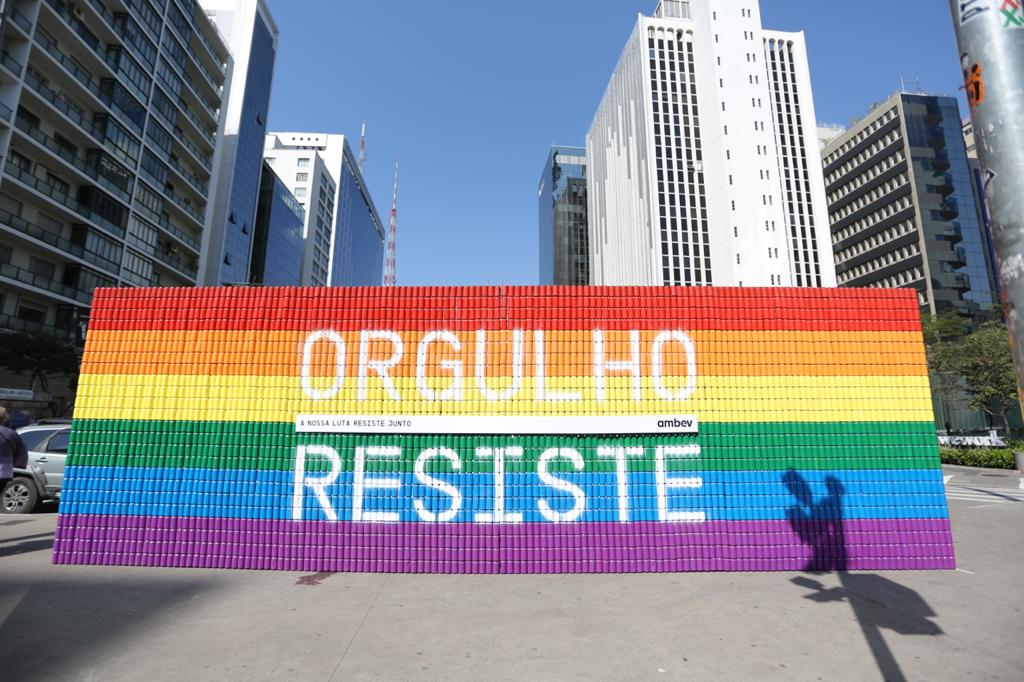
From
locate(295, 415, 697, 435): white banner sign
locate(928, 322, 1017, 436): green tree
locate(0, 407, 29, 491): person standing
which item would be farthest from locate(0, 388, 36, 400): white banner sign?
locate(928, 322, 1017, 436): green tree

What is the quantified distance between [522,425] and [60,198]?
44.4m

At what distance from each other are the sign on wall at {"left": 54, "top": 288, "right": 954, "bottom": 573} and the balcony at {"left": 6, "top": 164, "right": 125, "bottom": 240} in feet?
120

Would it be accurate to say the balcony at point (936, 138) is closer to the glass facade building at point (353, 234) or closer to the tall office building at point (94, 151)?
the tall office building at point (94, 151)

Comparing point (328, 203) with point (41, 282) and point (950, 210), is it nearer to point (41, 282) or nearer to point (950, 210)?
point (41, 282)

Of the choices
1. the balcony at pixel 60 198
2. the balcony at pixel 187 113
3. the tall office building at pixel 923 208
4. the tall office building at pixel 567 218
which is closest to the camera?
the balcony at pixel 60 198

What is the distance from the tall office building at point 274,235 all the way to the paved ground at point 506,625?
6808cm

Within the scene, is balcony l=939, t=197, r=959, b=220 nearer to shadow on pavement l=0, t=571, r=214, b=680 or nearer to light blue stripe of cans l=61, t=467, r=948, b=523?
light blue stripe of cans l=61, t=467, r=948, b=523

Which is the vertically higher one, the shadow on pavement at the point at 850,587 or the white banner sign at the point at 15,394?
the white banner sign at the point at 15,394

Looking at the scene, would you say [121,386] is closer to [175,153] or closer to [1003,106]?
[1003,106]

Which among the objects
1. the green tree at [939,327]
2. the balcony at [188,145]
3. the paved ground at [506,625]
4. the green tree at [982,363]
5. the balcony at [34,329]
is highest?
the balcony at [188,145]

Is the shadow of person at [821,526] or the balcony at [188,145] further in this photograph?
the balcony at [188,145]

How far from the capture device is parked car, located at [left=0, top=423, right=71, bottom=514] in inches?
419

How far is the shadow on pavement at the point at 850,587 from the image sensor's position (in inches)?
192

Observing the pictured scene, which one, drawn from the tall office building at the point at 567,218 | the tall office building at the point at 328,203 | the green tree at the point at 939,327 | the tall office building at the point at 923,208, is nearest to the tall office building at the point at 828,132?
the tall office building at the point at 923,208
